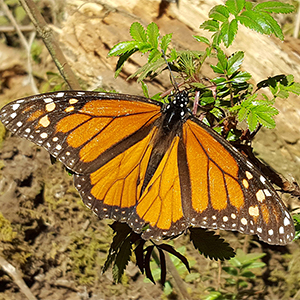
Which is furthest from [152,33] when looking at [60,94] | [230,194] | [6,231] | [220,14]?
[6,231]

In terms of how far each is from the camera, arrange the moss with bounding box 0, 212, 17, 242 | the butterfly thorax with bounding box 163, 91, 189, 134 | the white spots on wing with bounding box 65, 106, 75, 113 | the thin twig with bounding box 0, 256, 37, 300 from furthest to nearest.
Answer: the moss with bounding box 0, 212, 17, 242 → the thin twig with bounding box 0, 256, 37, 300 → the white spots on wing with bounding box 65, 106, 75, 113 → the butterfly thorax with bounding box 163, 91, 189, 134

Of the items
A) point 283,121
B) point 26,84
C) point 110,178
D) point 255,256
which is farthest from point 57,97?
point 26,84

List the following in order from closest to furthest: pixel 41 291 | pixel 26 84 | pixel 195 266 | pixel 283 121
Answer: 1. pixel 283 121
2. pixel 41 291
3. pixel 195 266
4. pixel 26 84

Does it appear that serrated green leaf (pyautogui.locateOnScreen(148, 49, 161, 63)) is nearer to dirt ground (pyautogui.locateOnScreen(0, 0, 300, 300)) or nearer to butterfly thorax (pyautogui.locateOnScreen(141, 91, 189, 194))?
butterfly thorax (pyautogui.locateOnScreen(141, 91, 189, 194))

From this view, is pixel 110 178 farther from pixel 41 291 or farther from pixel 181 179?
pixel 41 291

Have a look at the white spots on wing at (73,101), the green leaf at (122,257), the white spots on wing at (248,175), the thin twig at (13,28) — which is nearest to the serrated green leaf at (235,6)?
the white spots on wing at (248,175)

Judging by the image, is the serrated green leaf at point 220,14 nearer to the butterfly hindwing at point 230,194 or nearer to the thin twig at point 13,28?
the butterfly hindwing at point 230,194

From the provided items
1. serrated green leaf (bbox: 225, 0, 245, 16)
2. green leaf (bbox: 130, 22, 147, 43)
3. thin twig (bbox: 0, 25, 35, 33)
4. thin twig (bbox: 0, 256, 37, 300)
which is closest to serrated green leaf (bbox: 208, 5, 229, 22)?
serrated green leaf (bbox: 225, 0, 245, 16)
